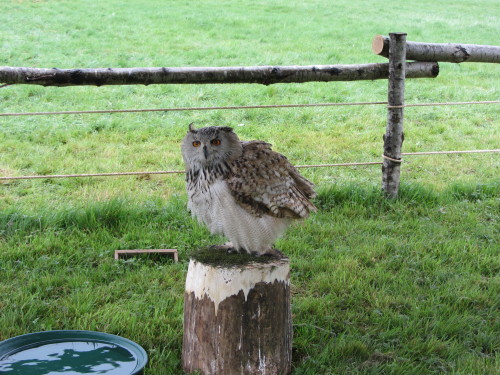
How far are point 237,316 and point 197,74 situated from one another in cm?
318

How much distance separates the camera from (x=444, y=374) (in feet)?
13.1

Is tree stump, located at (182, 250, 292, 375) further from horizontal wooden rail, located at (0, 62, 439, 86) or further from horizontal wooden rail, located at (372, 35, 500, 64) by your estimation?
horizontal wooden rail, located at (372, 35, 500, 64)

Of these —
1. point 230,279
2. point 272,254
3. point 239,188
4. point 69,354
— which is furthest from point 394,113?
point 69,354

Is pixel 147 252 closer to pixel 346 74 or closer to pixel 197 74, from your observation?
pixel 197 74

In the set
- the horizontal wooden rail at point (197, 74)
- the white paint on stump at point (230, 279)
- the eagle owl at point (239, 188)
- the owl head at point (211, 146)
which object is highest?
the horizontal wooden rail at point (197, 74)

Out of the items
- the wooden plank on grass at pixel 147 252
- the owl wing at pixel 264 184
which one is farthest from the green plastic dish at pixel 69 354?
the wooden plank on grass at pixel 147 252

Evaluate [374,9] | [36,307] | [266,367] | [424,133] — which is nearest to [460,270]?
[266,367]

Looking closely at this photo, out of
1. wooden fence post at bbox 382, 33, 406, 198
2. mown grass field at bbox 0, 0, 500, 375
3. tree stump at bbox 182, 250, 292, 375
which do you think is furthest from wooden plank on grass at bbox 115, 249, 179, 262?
wooden fence post at bbox 382, 33, 406, 198

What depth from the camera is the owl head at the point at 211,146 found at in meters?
3.88

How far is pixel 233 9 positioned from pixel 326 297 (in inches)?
609

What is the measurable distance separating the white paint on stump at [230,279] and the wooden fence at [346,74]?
2910 mm

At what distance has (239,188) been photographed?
154 inches

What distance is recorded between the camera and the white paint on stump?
12.5 feet

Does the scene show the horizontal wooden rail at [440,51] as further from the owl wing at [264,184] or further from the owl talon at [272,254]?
the owl talon at [272,254]
